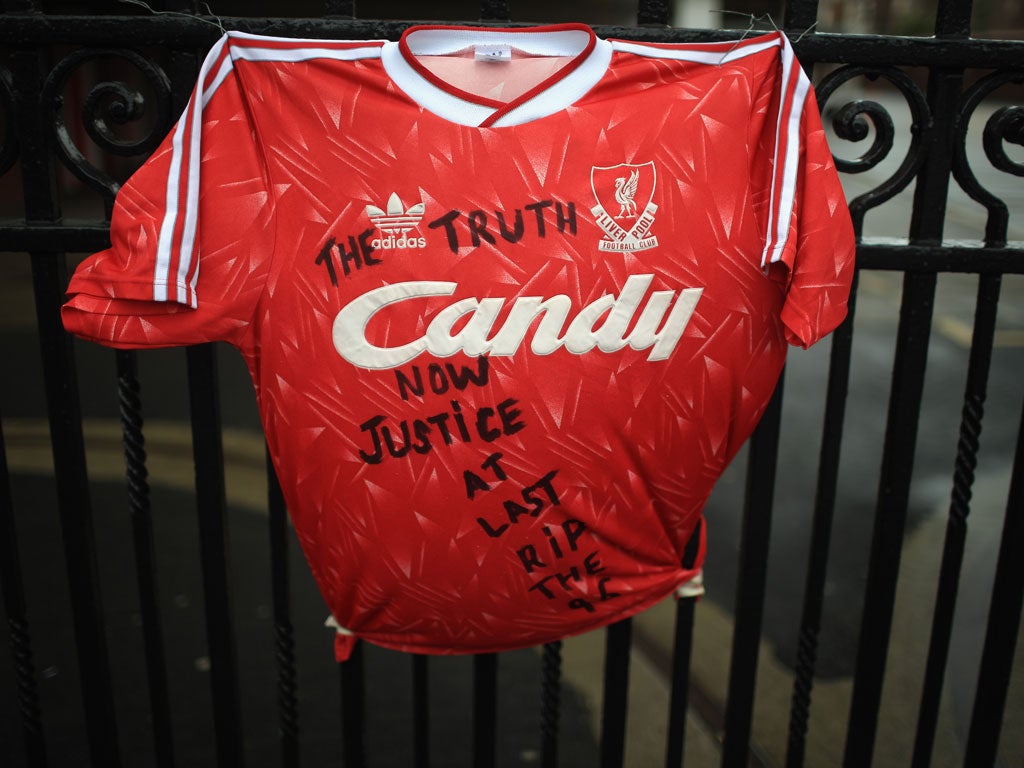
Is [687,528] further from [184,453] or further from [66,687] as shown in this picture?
[184,453]

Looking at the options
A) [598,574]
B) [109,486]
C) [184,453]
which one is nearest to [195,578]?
[109,486]

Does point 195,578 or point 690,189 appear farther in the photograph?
point 195,578

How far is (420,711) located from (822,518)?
0.94 meters

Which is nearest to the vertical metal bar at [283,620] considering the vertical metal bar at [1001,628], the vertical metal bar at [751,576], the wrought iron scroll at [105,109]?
the wrought iron scroll at [105,109]

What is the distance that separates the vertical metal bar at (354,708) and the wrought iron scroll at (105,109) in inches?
40.7

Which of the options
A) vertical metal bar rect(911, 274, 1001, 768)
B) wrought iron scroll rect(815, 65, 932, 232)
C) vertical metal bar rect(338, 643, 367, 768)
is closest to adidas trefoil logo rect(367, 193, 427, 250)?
wrought iron scroll rect(815, 65, 932, 232)

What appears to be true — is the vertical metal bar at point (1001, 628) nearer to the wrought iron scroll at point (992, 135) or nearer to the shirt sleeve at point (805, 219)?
the wrought iron scroll at point (992, 135)

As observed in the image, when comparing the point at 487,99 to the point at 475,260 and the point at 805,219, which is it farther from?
the point at 805,219

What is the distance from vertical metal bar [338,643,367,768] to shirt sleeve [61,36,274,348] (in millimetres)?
793

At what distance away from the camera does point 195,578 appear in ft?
11.9

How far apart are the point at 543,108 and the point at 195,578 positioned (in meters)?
2.89

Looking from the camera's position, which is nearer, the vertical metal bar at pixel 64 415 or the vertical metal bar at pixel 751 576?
the vertical metal bar at pixel 64 415

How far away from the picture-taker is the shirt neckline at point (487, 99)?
138 cm

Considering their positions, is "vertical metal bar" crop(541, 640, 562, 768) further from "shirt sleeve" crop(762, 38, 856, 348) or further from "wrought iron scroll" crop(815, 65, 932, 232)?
"wrought iron scroll" crop(815, 65, 932, 232)
